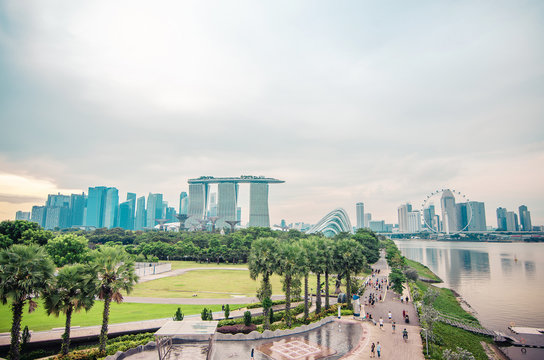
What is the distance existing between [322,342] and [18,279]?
21.1 m

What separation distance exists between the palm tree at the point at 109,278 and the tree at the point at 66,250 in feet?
105

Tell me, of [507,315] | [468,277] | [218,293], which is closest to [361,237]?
[468,277]

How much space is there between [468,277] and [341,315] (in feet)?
181

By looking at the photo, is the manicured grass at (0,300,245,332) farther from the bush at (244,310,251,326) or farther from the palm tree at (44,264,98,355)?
the palm tree at (44,264,98,355)

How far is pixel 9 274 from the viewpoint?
18.8 m

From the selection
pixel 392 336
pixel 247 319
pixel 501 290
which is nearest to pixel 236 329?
pixel 247 319

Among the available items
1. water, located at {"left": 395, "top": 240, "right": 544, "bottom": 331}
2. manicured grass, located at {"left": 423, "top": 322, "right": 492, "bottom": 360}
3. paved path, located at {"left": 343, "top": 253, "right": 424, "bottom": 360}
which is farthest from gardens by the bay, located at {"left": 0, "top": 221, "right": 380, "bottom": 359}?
water, located at {"left": 395, "top": 240, "right": 544, "bottom": 331}

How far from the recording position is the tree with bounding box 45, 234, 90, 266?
48.5 metres

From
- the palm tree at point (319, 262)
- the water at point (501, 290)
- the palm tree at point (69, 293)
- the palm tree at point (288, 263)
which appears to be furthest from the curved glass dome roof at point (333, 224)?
the palm tree at point (69, 293)

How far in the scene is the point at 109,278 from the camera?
21.7 meters

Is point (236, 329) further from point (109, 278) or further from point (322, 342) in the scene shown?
point (109, 278)

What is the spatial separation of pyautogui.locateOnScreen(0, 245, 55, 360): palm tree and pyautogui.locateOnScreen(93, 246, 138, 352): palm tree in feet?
10.1

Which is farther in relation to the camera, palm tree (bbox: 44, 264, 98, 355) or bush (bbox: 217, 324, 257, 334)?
bush (bbox: 217, 324, 257, 334)

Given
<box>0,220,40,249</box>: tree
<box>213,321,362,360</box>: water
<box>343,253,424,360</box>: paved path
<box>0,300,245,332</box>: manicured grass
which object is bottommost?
<box>343,253,424,360</box>: paved path
